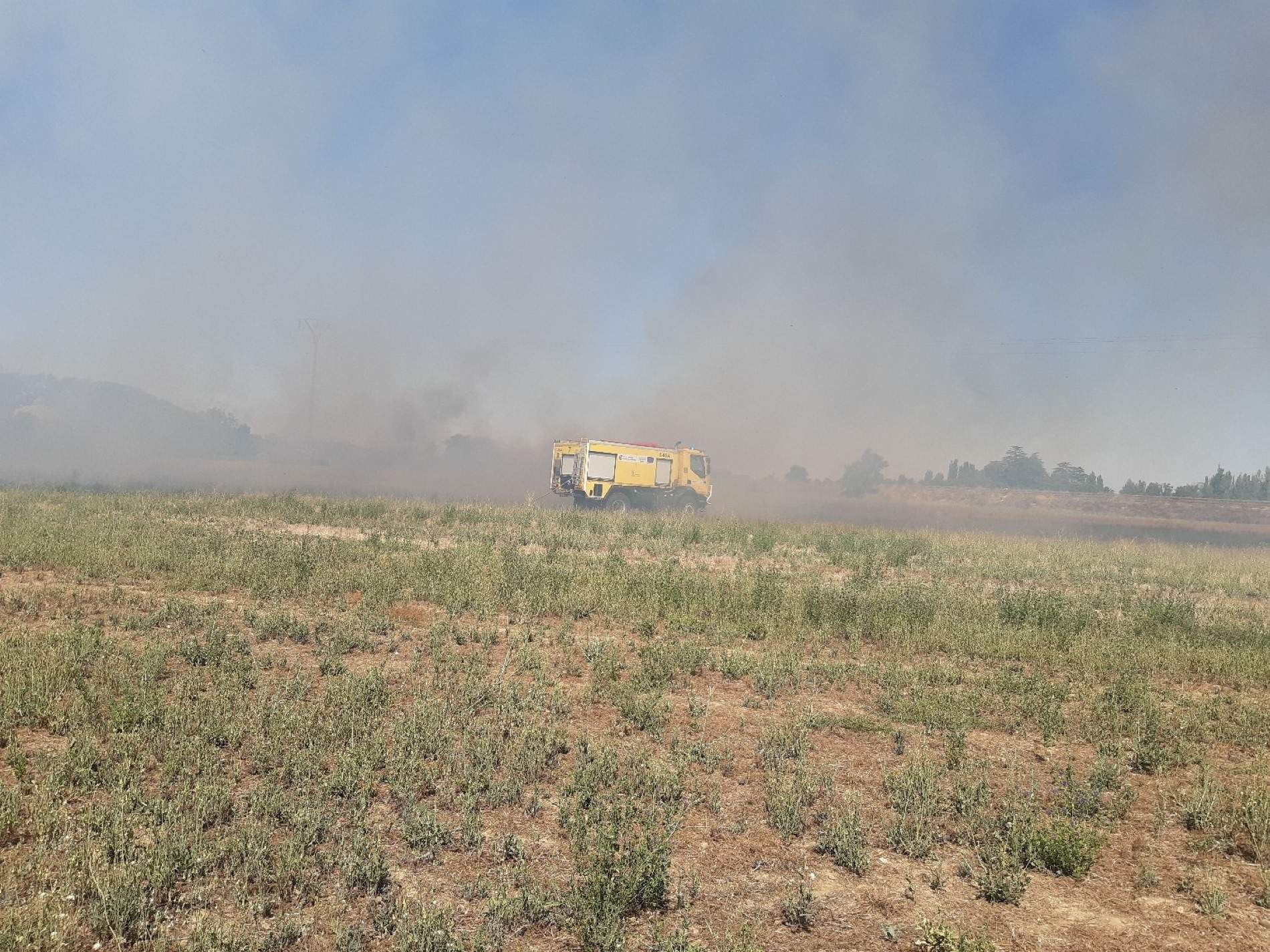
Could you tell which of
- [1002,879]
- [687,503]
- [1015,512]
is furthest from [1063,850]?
[1015,512]

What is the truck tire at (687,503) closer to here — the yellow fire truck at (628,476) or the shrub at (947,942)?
the yellow fire truck at (628,476)

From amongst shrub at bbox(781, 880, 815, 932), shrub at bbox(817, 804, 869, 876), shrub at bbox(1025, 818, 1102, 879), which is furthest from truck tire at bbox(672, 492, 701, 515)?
shrub at bbox(781, 880, 815, 932)

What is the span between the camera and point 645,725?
7.79m

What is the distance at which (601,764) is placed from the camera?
6520 mm

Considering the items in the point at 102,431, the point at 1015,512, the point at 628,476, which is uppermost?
the point at 102,431

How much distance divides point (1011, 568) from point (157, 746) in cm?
2028

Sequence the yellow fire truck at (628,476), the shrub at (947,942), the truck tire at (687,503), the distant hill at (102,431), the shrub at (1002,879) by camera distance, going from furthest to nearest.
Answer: the distant hill at (102,431) → the truck tire at (687,503) → the yellow fire truck at (628,476) → the shrub at (1002,879) → the shrub at (947,942)

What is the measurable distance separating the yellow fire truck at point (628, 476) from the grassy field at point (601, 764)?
1983 centimetres

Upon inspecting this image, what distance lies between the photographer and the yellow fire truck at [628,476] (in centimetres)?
3450

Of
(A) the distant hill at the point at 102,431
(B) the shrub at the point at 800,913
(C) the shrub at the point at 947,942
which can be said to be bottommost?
(B) the shrub at the point at 800,913

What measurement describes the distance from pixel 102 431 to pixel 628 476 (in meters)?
57.5

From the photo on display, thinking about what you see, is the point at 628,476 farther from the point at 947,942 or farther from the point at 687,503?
the point at 947,942

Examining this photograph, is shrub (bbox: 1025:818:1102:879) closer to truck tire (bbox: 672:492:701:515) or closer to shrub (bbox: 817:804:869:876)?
shrub (bbox: 817:804:869:876)

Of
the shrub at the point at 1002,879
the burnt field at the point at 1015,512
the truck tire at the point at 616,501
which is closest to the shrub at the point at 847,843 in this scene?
the shrub at the point at 1002,879
